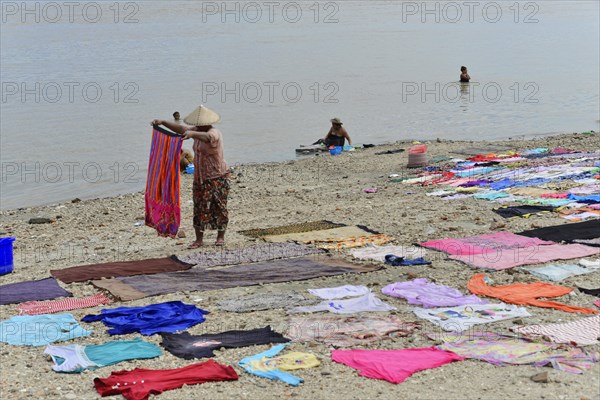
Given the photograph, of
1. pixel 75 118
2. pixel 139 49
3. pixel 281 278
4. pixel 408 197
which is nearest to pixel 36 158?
pixel 75 118

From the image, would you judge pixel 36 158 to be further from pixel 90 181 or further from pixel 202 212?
pixel 202 212

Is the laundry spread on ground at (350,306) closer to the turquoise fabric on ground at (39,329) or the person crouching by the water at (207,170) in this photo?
the turquoise fabric on ground at (39,329)

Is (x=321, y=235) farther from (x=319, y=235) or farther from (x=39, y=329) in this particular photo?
(x=39, y=329)

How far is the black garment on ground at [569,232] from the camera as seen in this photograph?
11.1 metres

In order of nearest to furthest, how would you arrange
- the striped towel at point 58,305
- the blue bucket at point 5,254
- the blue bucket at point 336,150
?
the striped towel at point 58,305, the blue bucket at point 5,254, the blue bucket at point 336,150

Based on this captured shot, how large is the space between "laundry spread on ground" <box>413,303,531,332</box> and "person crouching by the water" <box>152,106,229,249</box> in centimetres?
→ 373

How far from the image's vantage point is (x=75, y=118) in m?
30.4

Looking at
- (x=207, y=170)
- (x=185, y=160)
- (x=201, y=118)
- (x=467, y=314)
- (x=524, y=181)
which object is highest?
(x=201, y=118)

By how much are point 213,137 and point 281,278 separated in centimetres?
230

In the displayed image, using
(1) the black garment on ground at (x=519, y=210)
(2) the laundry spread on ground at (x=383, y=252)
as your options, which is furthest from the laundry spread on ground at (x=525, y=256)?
(1) the black garment on ground at (x=519, y=210)

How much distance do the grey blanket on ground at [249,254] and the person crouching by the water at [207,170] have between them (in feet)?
1.75

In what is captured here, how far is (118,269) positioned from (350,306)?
9.84 ft

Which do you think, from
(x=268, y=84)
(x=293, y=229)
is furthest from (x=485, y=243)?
(x=268, y=84)

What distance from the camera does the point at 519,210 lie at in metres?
12.9
